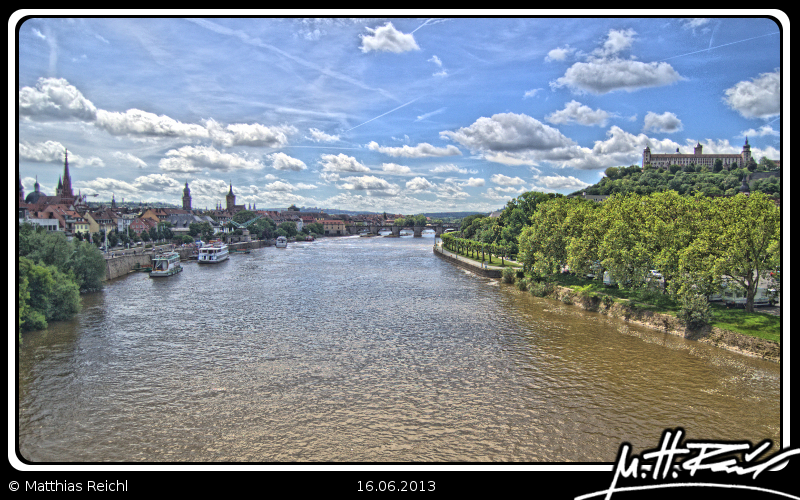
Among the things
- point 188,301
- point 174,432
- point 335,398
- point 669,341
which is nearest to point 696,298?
point 669,341

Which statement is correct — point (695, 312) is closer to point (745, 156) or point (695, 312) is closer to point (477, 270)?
point (477, 270)

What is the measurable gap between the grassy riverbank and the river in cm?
137

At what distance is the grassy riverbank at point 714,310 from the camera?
1888cm

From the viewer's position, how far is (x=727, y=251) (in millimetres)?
19547

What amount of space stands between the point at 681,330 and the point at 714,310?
232 centimetres

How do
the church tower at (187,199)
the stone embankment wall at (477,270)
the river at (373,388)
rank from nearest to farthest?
the river at (373,388) → the stone embankment wall at (477,270) → the church tower at (187,199)

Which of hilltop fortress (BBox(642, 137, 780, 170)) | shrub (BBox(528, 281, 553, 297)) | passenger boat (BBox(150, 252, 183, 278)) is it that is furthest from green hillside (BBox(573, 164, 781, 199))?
passenger boat (BBox(150, 252, 183, 278))

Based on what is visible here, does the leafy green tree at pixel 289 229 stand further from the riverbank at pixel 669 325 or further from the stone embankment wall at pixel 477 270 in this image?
the riverbank at pixel 669 325

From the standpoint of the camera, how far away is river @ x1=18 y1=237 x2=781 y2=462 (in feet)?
38.5

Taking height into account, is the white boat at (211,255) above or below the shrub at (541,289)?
above
